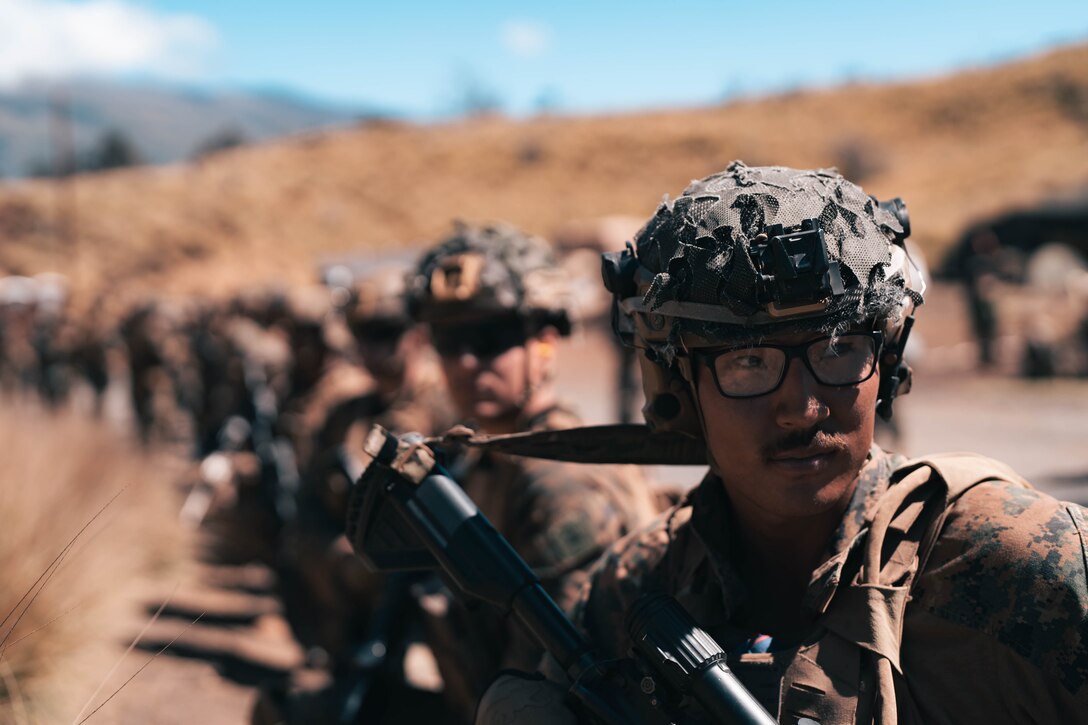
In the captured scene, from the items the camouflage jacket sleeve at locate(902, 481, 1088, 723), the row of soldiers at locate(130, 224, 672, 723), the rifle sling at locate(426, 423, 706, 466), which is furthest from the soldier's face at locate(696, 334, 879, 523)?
the row of soldiers at locate(130, 224, 672, 723)

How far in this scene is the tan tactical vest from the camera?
5.88 ft

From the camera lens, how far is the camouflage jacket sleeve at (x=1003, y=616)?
168cm

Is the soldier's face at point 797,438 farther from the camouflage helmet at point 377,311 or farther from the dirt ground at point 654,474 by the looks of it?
the camouflage helmet at point 377,311

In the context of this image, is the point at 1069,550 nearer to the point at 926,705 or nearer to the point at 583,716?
the point at 926,705

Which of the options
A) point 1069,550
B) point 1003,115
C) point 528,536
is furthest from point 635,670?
point 1003,115

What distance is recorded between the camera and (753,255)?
1.90 meters

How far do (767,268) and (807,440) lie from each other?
0.31m

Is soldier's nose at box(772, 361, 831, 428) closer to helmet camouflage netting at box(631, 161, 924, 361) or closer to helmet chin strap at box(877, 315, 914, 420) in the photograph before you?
helmet camouflage netting at box(631, 161, 924, 361)

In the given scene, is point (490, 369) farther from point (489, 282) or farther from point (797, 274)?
point (797, 274)

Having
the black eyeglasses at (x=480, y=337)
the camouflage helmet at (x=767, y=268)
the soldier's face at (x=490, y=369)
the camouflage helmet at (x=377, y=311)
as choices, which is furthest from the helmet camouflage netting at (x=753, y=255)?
the camouflage helmet at (x=377, y=311)

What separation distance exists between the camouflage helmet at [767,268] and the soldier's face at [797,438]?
76mm

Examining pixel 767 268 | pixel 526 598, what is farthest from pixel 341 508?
pixel 767 268

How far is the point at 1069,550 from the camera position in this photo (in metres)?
1.73

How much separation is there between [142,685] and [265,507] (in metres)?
2.45
